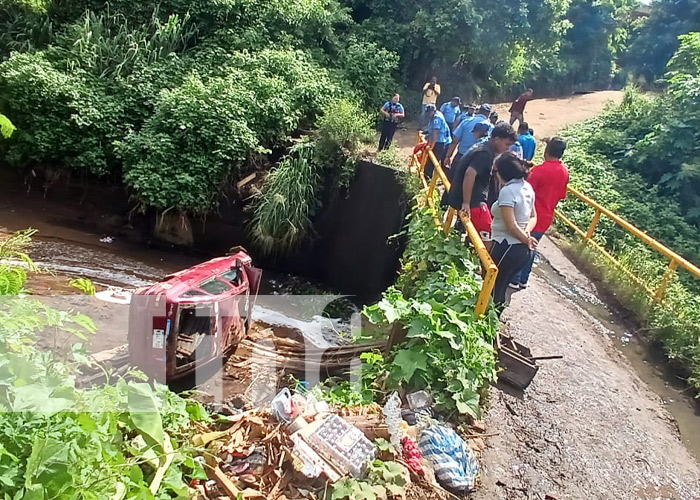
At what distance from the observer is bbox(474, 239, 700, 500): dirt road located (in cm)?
377

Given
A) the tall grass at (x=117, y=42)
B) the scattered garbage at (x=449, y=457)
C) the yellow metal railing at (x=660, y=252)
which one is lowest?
the scattered garbage at (x=449, y=457)

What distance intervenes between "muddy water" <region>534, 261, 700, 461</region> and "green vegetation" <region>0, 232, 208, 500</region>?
13.9 feet

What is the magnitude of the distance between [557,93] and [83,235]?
20492mm

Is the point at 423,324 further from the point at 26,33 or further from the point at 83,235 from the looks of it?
the point at 26,33

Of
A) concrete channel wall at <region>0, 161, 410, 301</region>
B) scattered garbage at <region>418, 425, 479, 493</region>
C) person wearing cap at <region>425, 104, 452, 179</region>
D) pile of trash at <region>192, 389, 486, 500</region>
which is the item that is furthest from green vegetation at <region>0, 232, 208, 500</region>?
concrete channel wall at <region>0, 161, 410, 301</region>

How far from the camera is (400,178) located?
35.1 feet

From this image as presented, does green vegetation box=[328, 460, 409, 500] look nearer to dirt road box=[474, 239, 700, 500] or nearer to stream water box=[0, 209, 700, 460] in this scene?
dirt road box=[474, 239, 700, 500]

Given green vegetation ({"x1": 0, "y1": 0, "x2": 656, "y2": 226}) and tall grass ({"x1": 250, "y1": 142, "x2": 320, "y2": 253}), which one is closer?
tall grass ({"x1": 250, "y1": 142, "x2": 320, "y2": 253})

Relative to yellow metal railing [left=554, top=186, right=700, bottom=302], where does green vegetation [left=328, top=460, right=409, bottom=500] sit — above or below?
below

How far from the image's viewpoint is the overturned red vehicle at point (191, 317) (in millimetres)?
5763

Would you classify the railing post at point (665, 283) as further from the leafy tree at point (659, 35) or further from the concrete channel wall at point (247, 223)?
the leafy tree at point (659, 35)

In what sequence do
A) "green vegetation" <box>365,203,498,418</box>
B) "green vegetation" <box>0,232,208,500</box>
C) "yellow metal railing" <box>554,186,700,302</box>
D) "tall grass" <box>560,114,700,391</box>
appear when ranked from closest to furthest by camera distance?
"green vegetation" <box>0,232,208,500</box> < "green vegetation" <box>365,203,498,418</box> < "tall grass" <box>560,114,700,391</box> < "yellow metal railing" <box>554,186,700,302</box>

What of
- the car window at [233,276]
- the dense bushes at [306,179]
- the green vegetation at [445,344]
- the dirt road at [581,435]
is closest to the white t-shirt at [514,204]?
the green vegetation at [445,344]

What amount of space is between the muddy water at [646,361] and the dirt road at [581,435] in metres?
0.12
